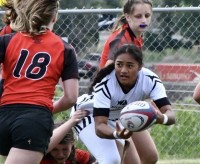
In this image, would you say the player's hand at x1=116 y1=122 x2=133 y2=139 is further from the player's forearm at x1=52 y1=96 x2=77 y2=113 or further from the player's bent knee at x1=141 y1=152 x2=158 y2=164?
the player's bent knee at x1=141 y1=152 x2=158 y2=164

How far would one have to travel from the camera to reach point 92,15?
9.29 meters

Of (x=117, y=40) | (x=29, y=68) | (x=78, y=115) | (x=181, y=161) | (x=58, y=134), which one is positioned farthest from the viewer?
(x=181, y=161)

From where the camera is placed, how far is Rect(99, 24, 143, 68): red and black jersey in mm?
6863

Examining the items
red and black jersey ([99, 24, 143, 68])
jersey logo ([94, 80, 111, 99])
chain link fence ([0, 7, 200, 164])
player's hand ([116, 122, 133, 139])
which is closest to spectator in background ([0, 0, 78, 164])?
player's hand ([116, 122, 133, 139])

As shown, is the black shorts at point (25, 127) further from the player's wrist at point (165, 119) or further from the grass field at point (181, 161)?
the grass field at point (181, 161)

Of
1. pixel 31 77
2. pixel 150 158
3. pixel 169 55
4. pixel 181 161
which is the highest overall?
pixel 31 77

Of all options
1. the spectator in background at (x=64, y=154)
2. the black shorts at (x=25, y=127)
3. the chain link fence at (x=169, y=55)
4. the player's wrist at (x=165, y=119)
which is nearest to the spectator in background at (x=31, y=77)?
the black shorts at (x=25, y=127)

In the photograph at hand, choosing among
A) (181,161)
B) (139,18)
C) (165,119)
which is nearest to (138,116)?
(165,119)

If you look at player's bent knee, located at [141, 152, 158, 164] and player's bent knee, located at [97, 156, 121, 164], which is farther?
player's bent knee, located at [141, 152, 158, 164]

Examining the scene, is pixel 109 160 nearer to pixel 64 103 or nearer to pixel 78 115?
pixel 78 115

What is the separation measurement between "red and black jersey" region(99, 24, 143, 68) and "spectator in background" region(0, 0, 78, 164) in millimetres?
1494

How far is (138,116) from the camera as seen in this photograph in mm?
5703

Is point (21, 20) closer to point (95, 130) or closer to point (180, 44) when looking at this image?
point (95, 130)

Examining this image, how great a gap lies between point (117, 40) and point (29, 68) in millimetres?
1923
